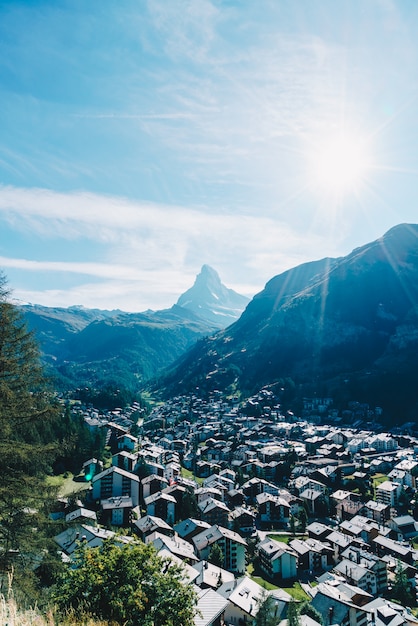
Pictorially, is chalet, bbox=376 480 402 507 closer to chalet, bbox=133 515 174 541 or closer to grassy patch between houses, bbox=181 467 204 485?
grassy patch between houses, bbox=181 467 204 485

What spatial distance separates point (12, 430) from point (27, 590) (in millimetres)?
6082

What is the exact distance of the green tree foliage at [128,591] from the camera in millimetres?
12141

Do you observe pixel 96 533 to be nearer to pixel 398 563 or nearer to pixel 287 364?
pixel 398 563

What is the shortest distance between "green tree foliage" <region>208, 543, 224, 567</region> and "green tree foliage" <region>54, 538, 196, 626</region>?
114ft

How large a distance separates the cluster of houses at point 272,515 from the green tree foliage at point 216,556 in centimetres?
13

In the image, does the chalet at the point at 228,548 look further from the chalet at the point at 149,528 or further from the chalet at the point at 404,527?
the chalet at the point at 404,527

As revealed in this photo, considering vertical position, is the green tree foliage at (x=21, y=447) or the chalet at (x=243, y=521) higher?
the green tree foliage at (x=21, y=447)

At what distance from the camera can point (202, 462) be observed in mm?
85312

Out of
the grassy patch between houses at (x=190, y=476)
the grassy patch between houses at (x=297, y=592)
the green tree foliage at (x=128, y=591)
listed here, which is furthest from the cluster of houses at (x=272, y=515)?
the green tree foliage at (x=128, y=591)

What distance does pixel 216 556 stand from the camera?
4369 cm

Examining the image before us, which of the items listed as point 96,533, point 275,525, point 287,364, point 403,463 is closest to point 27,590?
point 96,533

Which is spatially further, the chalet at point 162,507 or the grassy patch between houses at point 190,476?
the grassy patch between houses at point 190,476

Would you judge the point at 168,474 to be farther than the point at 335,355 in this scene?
No

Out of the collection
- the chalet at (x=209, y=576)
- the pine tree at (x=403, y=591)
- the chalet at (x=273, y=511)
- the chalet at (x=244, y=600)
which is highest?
the chalet at (x=244, y=600)
